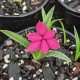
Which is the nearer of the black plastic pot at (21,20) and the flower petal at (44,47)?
the flower petal at (44,47)

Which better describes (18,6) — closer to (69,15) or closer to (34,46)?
(69,15)

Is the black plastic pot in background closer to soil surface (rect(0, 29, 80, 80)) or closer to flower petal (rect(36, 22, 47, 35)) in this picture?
soil surface (rect(0, 29, 80, 80))

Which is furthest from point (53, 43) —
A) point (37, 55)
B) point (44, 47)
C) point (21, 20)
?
point (21, 20)

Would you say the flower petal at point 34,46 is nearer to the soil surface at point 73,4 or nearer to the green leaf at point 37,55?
the green leaf at point 37,55

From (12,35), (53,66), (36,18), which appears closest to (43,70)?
(53,66)

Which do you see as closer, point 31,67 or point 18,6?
point 31,67

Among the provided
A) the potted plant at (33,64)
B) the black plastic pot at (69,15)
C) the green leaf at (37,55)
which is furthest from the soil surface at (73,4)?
the green leaf at (37,55)
